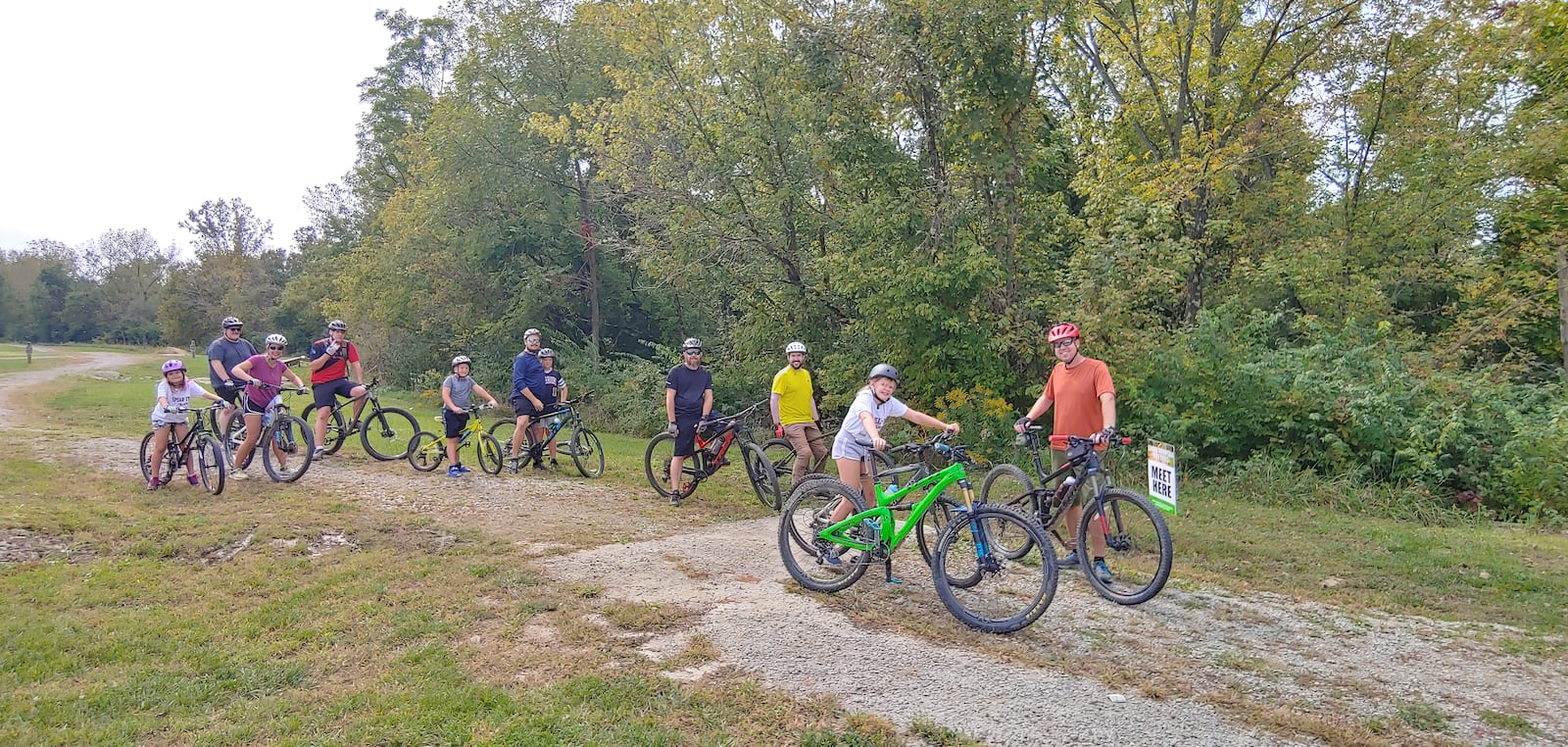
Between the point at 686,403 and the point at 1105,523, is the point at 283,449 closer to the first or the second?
the point at 686,403

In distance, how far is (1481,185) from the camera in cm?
1515

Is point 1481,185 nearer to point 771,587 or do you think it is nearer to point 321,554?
point 771,587

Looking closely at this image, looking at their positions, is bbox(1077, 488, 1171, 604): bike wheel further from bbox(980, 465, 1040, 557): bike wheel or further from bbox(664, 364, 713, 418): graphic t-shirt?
bbox(664, 364, 713, 418): graphic t-shirt

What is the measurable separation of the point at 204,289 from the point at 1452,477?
62.1m

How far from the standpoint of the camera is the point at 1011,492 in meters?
6.55

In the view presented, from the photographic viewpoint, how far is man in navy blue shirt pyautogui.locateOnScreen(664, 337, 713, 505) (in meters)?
8.69

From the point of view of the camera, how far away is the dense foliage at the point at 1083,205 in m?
10.8

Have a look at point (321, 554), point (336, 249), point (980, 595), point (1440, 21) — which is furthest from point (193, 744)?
point (336, 249)

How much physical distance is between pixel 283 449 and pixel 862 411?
710cm

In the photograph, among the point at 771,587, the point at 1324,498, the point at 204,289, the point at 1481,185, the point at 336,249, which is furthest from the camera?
the point at 204,289

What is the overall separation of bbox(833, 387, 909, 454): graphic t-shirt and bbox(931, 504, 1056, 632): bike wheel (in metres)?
0.91

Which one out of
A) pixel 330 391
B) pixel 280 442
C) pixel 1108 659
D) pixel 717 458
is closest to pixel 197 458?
pixel 280 442

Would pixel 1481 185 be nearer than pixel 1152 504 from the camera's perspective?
No

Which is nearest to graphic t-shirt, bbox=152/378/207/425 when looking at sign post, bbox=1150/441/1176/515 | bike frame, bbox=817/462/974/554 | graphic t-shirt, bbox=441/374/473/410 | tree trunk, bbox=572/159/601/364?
graphic t-shirt, bbox=441/374/473/410
